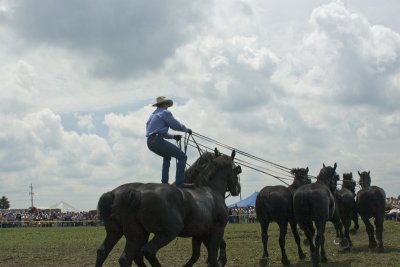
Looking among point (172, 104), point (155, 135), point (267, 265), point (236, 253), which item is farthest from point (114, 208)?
point (236, 253)

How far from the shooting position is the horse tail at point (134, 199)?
388 inches

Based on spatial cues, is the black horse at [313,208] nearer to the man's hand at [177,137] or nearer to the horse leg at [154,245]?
the man's hand at [177,137]

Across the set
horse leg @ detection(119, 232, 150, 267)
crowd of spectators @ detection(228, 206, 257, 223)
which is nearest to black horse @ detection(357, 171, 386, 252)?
horse leg @ detection(119, 232, 150, 267)

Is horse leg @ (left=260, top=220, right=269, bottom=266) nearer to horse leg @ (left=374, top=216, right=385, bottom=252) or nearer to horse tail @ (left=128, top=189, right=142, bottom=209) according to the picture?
horse leg @ (left=374, top=216, right=385, bottom=252)

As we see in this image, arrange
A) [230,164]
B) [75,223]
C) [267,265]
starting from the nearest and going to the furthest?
[230,164], [267,265], [75,223]

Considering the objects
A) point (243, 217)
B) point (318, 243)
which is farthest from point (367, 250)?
point (243, 217)

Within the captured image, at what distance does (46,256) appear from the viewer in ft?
60.1

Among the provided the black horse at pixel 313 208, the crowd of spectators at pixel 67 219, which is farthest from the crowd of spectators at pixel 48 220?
the black horse at pixel 313 208

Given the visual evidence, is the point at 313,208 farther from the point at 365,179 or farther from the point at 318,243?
the point at 365,179

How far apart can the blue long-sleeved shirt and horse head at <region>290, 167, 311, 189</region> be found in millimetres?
6060

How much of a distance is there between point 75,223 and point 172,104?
44753 millimetres

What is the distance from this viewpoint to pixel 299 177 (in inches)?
671

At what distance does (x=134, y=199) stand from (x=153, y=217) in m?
0.43

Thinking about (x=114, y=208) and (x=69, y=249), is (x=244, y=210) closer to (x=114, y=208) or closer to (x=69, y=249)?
(x=69, y=249)
